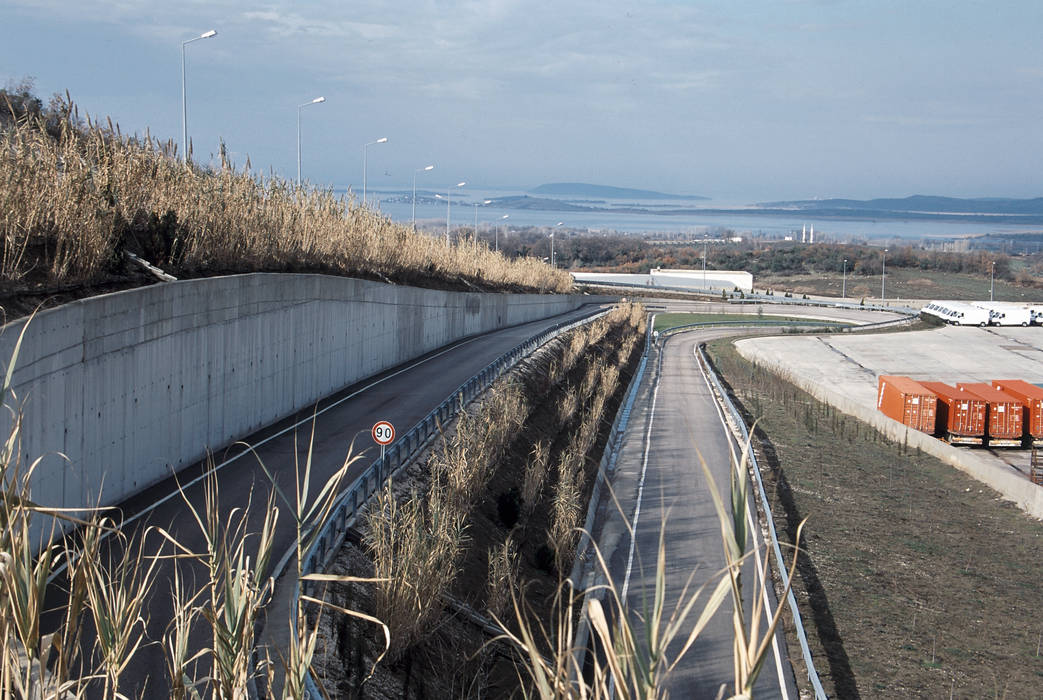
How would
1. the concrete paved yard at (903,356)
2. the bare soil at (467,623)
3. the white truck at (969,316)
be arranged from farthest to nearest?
1. the white truck at (969,316)
2. the concrete paved yard at (903,356)
3. the bare soil at (467,623)

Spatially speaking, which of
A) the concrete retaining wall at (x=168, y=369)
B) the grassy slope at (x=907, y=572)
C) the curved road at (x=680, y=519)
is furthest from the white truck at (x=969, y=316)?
the concrete retaining wall at (x=168, y=369)

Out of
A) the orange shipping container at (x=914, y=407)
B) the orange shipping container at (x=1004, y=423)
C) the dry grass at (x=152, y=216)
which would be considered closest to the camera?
the dry grass at (x=152, y=216)

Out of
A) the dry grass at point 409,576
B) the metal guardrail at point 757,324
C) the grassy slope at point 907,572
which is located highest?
the dry grass at point 409,576

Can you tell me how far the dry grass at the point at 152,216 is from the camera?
1493 centimetres

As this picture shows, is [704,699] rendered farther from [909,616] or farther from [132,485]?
[132,485]

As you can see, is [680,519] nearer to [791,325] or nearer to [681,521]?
[681,521]

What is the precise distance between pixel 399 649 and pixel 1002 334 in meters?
72.0

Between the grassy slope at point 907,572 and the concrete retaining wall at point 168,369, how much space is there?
1119 centimetres

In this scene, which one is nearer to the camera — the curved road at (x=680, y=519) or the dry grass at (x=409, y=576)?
the dry grass at (x=409, y=576)

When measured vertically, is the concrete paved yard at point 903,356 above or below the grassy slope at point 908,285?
below

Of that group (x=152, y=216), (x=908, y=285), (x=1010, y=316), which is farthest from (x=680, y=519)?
(x=908, y=285)

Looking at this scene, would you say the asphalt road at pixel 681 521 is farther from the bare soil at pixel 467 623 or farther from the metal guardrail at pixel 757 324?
the metal guardrail at pixel 757 324

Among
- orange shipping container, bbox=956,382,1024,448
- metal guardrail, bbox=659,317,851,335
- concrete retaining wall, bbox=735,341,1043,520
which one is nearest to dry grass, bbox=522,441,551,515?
concrete retaining wall, bbox=735,341,1043,520

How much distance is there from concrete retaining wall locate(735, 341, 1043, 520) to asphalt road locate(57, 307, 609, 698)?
16.1 meters
